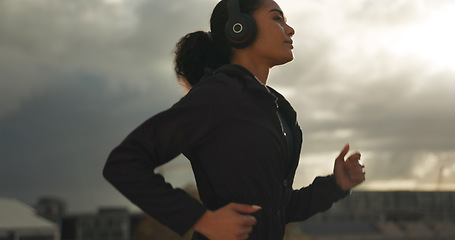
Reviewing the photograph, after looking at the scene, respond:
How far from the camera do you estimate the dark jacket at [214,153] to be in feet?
8.31

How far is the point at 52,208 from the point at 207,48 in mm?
87488

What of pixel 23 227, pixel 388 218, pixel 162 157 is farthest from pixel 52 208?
pixel 162 157

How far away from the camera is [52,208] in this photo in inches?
3371

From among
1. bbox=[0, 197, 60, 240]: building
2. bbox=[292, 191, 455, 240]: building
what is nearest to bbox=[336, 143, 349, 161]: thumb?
bbox=[0, 197, 60, 240]: building

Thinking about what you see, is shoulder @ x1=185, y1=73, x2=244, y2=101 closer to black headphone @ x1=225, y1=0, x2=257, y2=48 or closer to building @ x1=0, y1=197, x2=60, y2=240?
black headphone @ x1=225, y1=0, x2=257, y2=48

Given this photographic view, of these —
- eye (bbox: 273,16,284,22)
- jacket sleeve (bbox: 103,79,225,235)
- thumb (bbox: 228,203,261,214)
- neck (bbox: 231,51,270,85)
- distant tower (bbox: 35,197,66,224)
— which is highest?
distant tower (bbox: 35,197,66,224)

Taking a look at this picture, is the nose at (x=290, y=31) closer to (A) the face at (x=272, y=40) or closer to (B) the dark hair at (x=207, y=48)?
(A) the face at (x=272, y=40)

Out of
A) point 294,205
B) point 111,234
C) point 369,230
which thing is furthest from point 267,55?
point 369,230

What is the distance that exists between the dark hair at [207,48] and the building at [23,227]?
1379 inches

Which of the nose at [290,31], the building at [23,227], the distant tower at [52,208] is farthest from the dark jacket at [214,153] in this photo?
the distant tower at [52,208]

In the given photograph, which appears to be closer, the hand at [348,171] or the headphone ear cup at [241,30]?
the headphone ear cup at [241,30]

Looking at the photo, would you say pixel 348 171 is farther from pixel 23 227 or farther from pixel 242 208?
pixel 23 227

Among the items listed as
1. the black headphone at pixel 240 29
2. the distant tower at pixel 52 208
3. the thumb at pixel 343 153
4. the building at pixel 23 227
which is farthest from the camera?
the distant tower at pixel 52 208

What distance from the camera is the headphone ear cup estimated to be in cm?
→ 299
